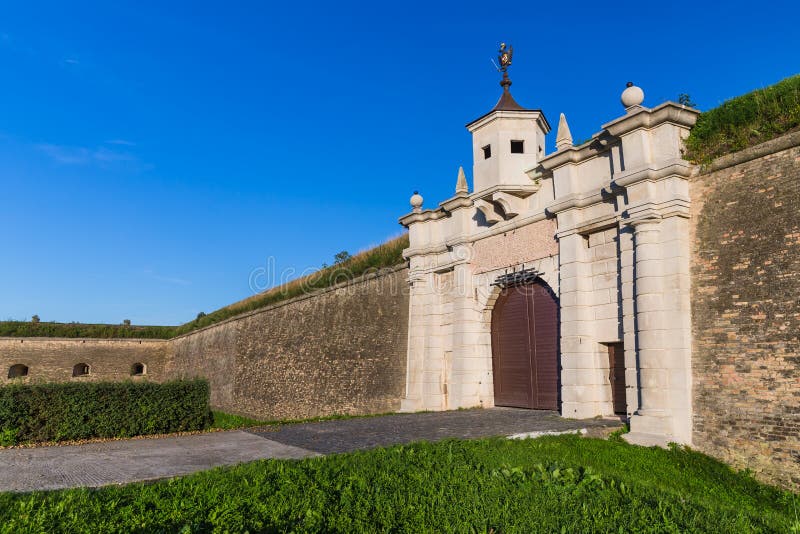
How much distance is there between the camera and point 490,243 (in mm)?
13039

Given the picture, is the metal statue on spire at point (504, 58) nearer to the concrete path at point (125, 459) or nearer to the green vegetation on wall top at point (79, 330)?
the concrete path at point (125, 459)

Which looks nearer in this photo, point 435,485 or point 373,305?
point 435,485

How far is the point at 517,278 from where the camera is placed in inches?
479

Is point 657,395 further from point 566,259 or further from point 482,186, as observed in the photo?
point 482,186

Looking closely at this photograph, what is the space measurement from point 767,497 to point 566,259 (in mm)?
5014

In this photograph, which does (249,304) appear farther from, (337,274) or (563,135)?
(563,135)

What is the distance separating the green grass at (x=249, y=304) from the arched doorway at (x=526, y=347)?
437 centimetres

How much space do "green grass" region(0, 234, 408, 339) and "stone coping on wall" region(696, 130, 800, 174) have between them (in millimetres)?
9053


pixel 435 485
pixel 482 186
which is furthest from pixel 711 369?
pixel 482 186

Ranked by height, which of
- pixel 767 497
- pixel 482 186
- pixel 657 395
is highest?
pixel 482 186

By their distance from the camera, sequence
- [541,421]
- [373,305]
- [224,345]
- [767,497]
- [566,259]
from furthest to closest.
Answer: [224,345], [373,305], [566,259], [541,421], [767,497]

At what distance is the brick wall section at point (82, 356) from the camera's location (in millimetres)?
31562

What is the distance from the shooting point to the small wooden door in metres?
9.81

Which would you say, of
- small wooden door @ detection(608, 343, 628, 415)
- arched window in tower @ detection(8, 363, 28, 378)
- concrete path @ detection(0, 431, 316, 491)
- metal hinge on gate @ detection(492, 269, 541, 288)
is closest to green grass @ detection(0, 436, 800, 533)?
concrete path @ detection(0, 431, 316, 491)
